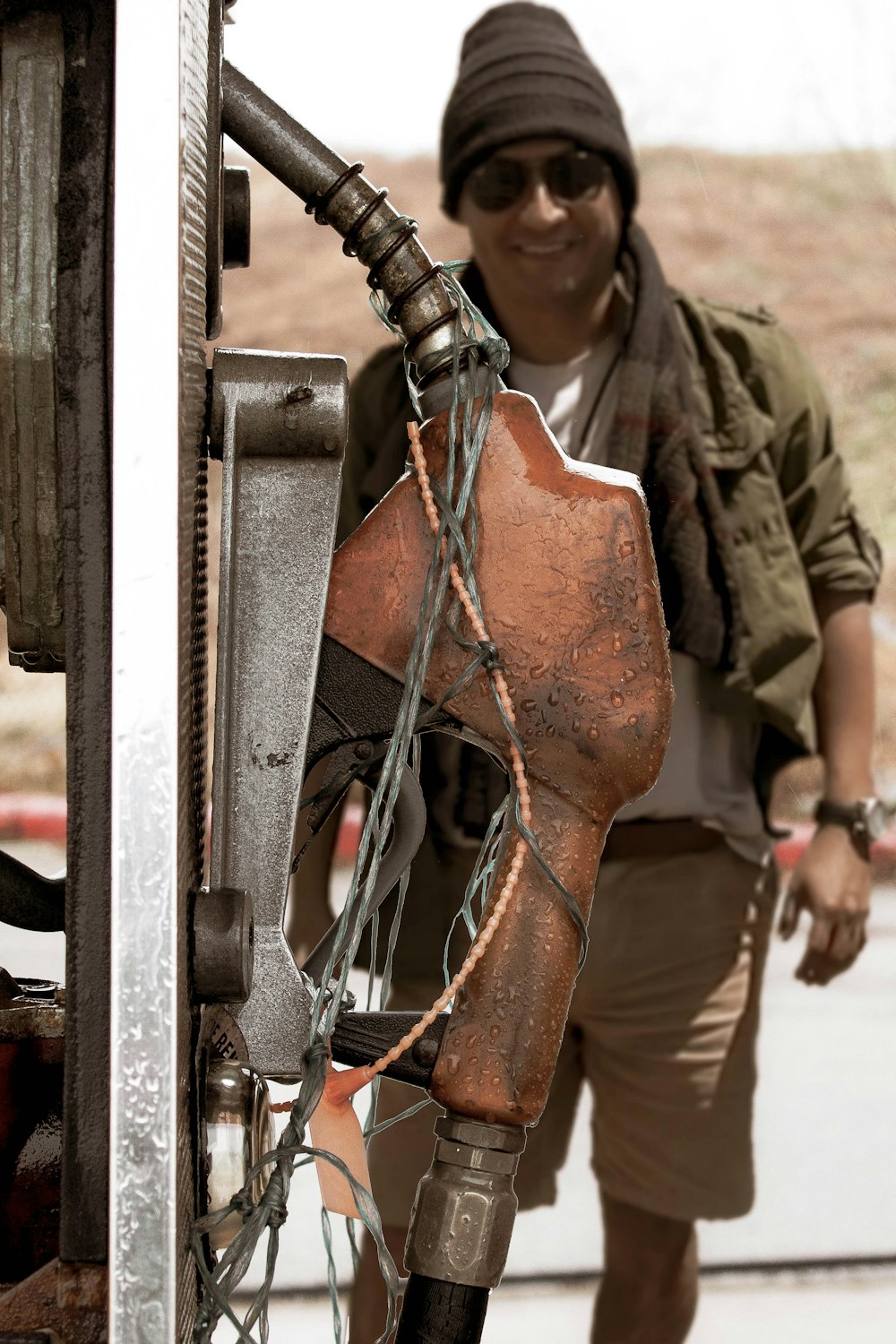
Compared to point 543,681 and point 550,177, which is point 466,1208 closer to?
point 543,681

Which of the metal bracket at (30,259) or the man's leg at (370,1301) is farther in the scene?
the man's leg at (370,1301)

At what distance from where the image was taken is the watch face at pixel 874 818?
6.06 ft

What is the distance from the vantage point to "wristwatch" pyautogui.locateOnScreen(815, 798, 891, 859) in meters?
1.85

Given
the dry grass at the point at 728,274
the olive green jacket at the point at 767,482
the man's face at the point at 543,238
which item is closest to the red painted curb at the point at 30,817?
the dry grass at the point at 728,274

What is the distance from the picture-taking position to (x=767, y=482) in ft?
5.86

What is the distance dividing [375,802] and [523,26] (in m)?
1.36

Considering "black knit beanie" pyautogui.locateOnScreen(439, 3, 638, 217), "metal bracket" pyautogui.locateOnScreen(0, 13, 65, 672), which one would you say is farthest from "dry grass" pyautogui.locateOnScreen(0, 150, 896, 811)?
"metal bracket" pyautogui.locateOnScreen(0, 13, 65, 672)

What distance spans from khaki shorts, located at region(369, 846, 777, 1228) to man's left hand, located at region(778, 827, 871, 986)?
54mm

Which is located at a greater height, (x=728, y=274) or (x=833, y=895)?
(x=728, y=274)

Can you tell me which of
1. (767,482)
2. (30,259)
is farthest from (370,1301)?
(30,259)

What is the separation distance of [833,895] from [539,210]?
918 millimetres

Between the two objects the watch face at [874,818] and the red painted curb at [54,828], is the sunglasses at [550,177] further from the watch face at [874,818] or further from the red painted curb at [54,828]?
the red painted curb at [54,828]

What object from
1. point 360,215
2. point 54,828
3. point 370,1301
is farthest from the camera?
point 54,828

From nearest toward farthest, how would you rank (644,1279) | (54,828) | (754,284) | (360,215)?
1. (360,215)
2. (644,1279)
3. (54,828)
4. (754,284)
